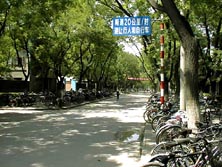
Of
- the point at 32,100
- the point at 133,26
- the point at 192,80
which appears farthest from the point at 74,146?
the point at 32,100

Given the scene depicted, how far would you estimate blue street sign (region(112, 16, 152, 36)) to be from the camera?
41.2 feet

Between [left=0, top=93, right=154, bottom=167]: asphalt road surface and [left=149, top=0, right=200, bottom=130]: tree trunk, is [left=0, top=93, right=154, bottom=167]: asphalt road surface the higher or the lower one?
the lower one

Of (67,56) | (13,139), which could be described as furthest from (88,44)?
(13,139)

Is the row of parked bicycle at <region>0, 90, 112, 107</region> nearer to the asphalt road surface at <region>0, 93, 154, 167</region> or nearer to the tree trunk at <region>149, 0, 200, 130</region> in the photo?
the asphalt road surface at <region>0, 93, 154, 167</region>

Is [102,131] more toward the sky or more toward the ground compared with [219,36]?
more toward the ground

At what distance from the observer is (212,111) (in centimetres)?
1466

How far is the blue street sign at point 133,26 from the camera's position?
12.6 metres

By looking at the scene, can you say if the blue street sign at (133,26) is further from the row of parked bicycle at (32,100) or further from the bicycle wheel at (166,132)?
the row of parked bicycle at (32,100)

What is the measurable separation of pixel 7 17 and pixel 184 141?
58.0 feet

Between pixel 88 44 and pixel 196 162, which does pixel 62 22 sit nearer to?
pixel 88 44

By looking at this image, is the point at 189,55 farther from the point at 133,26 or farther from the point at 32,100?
the point at 32,100

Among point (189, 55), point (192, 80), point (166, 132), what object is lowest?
point (166, 132)

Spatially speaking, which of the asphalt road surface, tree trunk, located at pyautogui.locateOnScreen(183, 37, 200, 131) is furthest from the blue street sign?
tree trunk, located at pyautogui.locateOnScreen(183, 37, 200, 131)

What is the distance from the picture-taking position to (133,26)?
1280 centimetres
